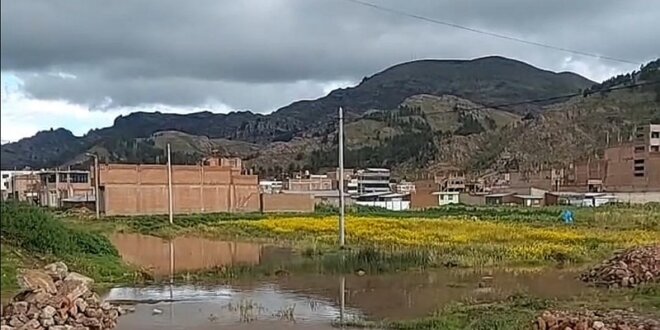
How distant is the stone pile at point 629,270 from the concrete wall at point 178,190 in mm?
45124

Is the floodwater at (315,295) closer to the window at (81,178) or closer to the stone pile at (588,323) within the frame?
the stone pile at (588,323)

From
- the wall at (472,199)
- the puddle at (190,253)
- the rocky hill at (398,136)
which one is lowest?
the wall at (472,199)

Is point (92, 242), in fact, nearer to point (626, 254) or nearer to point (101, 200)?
point (626, 254)

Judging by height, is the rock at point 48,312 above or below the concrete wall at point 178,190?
above

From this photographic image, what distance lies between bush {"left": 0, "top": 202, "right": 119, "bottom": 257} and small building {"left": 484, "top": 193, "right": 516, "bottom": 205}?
57.7 meters

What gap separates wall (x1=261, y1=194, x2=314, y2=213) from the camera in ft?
212

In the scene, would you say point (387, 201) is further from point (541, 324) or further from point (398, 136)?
point (541, 324)

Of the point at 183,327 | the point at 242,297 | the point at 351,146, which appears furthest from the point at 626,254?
the point at 351,146

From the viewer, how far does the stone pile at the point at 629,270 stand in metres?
18.9

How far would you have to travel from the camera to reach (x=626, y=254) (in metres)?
20.8

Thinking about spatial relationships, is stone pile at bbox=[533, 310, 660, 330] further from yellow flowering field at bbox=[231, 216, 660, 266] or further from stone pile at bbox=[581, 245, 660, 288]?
yellow flowering field at bbox=[231, 216, 660, 266]

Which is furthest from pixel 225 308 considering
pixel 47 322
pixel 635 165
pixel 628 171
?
pixel 628 171

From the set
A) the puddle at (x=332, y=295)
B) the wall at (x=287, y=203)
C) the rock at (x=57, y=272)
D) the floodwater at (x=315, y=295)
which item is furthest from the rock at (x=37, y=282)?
the wall at (x=287, y=203)

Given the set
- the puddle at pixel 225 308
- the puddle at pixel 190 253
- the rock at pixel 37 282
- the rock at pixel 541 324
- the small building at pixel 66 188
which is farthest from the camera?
the small building at pixel 66 188
